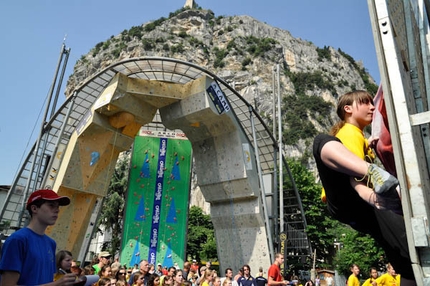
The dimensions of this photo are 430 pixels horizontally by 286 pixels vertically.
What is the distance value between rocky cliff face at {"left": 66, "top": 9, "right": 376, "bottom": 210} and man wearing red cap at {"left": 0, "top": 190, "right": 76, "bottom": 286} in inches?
2301

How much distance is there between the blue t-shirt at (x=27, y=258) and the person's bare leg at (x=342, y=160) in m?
1.82

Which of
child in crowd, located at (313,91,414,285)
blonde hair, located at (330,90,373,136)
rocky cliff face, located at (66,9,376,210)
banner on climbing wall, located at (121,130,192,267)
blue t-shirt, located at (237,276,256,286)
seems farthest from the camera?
rocky cliff face, located at (66,9,376,210)

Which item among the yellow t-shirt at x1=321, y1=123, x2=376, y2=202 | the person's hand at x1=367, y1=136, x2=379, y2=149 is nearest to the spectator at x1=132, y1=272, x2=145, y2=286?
the yellow t-shirt at x1=321, y1=123, x2=376, y2=202

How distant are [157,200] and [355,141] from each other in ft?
50.5

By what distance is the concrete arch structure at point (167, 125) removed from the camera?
45.1 ft

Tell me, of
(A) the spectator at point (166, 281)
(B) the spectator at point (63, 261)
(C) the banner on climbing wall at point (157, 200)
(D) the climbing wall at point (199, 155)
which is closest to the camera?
(B) the spectator at point (63, 261)

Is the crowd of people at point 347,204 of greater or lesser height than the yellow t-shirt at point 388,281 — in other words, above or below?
above

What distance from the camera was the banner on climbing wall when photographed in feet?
52.8

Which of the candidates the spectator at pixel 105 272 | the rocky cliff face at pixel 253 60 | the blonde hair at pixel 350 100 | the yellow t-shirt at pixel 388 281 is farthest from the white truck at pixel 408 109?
the rocky cliff face at pixel 253 60

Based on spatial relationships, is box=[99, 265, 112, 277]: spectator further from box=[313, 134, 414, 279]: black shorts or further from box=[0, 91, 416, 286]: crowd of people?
box=[313, 134, 414, 279]: black shorts

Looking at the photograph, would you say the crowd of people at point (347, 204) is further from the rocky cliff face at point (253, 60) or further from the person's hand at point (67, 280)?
the rocky cliff face at point (253, 60)

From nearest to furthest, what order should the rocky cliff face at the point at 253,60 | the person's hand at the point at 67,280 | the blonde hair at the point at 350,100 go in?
the person's hand at the point at 67,280 < the blonde hair at the point at 350,100 < the rocky cliff face at the point at 253,60

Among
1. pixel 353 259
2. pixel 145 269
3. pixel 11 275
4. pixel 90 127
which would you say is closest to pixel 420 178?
pixel 11 275

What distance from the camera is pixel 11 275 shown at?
2076mm
